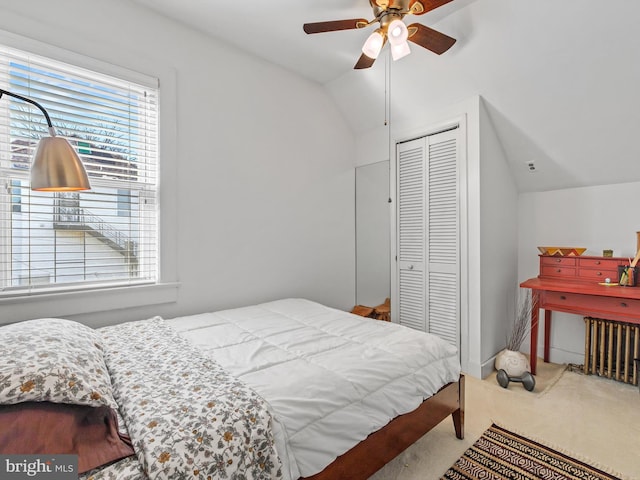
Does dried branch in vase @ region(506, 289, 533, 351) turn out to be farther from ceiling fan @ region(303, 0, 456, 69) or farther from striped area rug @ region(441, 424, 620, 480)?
ceiling fan @ region(303, 0, 456, 69)

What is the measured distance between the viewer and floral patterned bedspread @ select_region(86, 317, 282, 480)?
2.83ft

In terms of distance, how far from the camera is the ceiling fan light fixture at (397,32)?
5.95 ft

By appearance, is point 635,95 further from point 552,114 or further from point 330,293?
point 330,293

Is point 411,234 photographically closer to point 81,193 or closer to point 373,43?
point 373,43

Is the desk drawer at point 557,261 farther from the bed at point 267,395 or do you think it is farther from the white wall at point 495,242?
the bed at point 267,395

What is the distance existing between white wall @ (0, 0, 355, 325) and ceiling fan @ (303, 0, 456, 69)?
3.45 feet

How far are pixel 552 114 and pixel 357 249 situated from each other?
2.08m

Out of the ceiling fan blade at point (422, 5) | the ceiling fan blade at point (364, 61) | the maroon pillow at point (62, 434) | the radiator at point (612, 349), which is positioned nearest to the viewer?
the maroon pillow at point (62, 434)

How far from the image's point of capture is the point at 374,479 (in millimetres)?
1586

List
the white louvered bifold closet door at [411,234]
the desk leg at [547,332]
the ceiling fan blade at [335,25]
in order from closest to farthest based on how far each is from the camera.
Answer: the ceiling fan blade at [335,25], the desk leg at [547,332], the white louvered bifold closet door at [411,234]

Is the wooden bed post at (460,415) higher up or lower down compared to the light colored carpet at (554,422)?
higher up

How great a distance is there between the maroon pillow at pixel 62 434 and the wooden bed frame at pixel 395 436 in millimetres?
626

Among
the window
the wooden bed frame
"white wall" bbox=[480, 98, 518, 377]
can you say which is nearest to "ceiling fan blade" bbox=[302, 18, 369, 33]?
the window

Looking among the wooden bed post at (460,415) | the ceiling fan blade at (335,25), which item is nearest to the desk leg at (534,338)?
the wooden bed post at (460,415)
